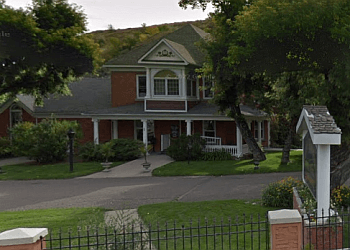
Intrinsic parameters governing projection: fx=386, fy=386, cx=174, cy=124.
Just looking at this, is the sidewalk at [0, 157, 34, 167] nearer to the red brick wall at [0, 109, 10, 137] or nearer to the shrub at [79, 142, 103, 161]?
the red brick wall at [0, 109, 10, 137]

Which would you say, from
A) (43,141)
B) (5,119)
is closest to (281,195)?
(43,141)

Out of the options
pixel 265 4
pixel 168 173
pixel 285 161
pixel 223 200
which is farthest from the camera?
pixel 285 161

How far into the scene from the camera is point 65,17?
857 inches

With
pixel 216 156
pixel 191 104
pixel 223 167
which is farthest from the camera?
pixel 191 104

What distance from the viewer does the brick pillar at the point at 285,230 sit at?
6105mm

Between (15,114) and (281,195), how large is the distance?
24809 millimetres

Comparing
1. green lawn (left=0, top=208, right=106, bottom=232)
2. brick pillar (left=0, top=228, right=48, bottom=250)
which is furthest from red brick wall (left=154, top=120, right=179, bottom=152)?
brick pillar (left=0, top=228, right=48, bottom=250)

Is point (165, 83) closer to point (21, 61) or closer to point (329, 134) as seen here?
point (21, 61)

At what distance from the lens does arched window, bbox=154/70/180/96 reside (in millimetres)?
26297

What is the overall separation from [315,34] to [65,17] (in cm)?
1500

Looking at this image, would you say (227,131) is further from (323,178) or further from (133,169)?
(323,178)

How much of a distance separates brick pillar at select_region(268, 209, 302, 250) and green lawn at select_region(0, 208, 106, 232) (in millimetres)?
4502

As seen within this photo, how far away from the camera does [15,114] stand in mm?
30047

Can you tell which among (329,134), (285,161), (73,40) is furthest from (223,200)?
(73,40)
